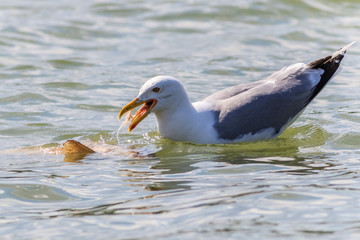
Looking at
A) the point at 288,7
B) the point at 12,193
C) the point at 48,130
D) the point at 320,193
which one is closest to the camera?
the point at 320,193

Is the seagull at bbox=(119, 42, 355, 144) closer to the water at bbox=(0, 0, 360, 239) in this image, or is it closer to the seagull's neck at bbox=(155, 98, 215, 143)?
the seagull's neck at bbox=(155, 98, 215, 143)

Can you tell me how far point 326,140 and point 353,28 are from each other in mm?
7469

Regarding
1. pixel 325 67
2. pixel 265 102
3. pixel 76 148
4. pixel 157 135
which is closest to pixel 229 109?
pixel 265 102

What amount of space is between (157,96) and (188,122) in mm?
470

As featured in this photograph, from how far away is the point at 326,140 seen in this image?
27.0 ft

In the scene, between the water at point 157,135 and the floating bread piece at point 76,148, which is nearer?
the water at point 157,135

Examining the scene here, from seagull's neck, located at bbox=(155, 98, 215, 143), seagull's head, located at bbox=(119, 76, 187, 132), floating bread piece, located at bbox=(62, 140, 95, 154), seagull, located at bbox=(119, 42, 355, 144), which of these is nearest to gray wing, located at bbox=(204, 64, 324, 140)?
seagull, located at bbox=(119, 42, 355, 144)

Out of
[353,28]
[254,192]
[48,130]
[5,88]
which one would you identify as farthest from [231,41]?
[254,192]

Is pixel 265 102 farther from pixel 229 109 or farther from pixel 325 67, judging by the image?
pixel 325 67

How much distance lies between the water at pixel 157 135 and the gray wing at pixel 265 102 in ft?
0.82

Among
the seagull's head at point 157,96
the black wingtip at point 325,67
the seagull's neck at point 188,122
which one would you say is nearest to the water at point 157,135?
the seagull's neck at point 188,122

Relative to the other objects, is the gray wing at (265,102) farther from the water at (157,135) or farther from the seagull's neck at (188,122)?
the water at (157,135)

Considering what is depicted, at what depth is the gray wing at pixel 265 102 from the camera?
7.86 m

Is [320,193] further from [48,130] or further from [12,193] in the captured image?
[48,130]
